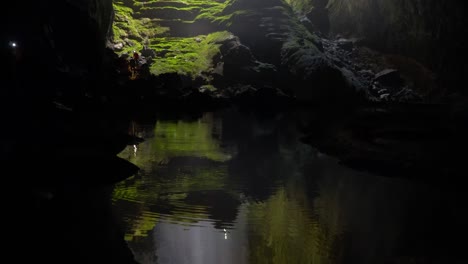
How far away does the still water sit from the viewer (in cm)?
1342

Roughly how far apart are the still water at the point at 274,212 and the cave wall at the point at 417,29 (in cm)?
7053

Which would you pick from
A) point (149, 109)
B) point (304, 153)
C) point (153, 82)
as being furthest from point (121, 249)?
point (153, 82)

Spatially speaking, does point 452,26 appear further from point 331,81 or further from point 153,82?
point 153,82

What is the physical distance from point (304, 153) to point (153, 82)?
50078 mm

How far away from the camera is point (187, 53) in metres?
114

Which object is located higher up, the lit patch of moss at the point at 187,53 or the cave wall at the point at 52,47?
the lit patch of moss at the point at 187,53

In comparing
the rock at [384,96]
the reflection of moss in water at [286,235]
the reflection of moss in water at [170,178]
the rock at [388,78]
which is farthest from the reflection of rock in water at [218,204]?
the rock at [388,78]

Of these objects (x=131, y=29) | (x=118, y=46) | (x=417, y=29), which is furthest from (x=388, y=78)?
(x=131, y=29)

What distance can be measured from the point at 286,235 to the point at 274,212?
9.41 feet

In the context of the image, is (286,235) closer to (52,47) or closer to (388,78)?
(52,47)

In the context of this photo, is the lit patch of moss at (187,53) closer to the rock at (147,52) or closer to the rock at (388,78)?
the rock at (147,52)

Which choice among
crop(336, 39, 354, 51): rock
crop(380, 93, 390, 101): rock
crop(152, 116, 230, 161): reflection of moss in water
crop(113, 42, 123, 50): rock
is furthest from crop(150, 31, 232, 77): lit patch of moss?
crop(152, 116, 230, 161): reflection of moss in water

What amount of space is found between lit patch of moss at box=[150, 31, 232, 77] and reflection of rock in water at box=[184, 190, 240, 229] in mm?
81540

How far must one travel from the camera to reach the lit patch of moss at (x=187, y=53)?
103000 mm
